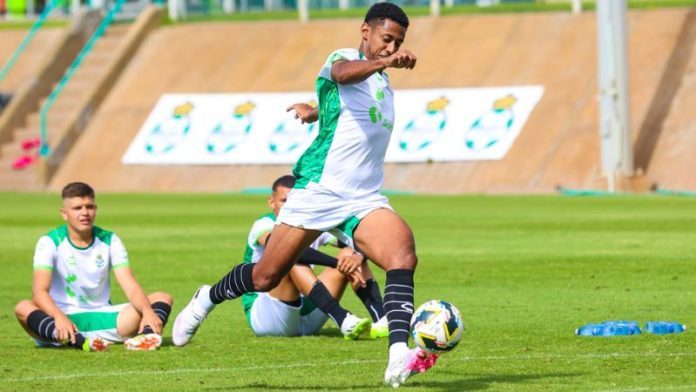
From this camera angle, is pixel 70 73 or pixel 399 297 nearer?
pixel 399 297

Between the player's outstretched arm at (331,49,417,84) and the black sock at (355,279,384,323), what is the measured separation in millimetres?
3324

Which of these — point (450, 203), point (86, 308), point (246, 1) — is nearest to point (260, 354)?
point (86, 308)

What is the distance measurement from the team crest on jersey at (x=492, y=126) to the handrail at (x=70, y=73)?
13034mm

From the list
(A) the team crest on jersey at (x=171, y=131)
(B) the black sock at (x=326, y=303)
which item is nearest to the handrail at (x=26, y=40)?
(A) the team crest on jersey at (x=171, y=131)

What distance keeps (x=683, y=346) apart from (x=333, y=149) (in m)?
3.03

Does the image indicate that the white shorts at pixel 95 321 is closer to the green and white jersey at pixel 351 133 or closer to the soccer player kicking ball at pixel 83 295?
the soccer player kicking ball at pixel 83 295

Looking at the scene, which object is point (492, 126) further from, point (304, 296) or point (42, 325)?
point (42, 325)

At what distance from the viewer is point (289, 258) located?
35.4 feet

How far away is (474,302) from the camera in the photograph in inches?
618

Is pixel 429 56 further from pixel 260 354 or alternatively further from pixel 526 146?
pixel 260 354

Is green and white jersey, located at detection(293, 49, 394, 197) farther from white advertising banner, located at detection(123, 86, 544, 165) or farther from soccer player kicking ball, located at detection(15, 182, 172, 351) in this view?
white advertising banner, located at detection(123, 86, 544, 165)

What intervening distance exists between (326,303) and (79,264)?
1876 mm

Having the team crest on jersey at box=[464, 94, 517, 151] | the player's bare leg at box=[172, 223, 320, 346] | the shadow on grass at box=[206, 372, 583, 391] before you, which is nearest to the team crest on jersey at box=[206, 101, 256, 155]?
the team crest on jersey at box=[464, 94, 517, 151]

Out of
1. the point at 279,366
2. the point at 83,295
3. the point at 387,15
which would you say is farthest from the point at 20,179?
the point at 387,15
